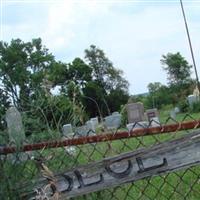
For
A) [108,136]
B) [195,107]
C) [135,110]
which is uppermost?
[108,136]

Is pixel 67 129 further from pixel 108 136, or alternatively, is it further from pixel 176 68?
pixel 176 68

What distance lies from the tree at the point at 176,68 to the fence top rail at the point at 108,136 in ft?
102

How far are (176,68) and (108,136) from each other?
3300cm

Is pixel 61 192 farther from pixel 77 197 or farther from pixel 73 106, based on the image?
pixel 73 106

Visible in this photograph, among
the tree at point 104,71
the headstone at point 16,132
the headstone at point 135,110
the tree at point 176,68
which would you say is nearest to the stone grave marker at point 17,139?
the headstone at point 16,132

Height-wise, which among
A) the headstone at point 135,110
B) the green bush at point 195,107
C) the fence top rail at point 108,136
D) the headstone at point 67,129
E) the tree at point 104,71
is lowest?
the green bush at point 195,107

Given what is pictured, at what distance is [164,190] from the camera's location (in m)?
4.39

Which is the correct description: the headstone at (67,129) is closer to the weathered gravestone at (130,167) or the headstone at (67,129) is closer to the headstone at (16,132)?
the headstone at (16,132)

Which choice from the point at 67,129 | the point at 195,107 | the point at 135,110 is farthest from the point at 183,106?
the point at 67,129

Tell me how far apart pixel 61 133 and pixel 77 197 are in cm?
41

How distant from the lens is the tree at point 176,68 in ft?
111

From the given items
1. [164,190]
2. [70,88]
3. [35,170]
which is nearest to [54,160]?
[35,170]

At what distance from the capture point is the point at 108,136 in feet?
7.86

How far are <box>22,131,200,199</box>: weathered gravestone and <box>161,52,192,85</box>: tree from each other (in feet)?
102
